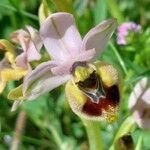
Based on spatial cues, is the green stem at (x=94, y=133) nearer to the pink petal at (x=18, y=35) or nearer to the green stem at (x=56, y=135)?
the pink petal at (x=18, y=35)

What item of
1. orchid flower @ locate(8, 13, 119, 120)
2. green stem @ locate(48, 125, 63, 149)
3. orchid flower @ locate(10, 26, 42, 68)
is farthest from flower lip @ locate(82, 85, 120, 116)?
green stem @ locate(48, 125, 63, 149)

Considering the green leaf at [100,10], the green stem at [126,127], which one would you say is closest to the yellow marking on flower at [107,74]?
the green stem at [126,127]

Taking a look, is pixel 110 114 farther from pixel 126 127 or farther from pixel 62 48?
pixel 126 127

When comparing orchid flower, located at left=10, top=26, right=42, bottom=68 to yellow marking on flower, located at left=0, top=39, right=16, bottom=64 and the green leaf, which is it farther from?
the green leaf

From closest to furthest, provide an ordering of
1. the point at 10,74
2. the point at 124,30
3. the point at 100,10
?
the point at 10,74, the point at 100,10, the point at 124,30

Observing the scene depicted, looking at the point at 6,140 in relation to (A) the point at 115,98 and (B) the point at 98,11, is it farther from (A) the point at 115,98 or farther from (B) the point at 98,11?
(A) the point at 115,98

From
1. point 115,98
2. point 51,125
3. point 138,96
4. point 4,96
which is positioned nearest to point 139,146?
point 138,96


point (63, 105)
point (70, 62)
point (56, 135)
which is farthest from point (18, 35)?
point (63, 105)
